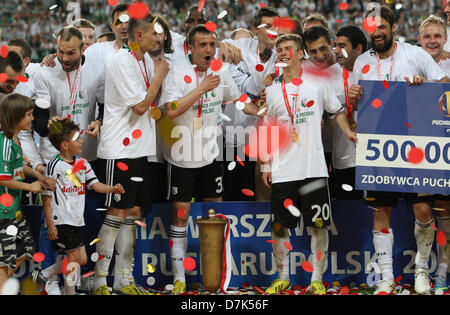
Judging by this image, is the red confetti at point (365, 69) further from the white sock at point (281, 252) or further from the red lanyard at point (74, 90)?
the red lanyard at point (74, 90)

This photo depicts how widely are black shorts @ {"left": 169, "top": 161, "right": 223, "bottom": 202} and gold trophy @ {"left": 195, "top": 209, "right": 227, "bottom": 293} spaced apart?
0.92 ft

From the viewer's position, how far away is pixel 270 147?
600cm

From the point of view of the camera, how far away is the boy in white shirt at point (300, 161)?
19.0 ft

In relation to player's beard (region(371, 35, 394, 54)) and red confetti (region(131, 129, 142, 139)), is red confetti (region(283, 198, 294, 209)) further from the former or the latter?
player's beard (region(371, 35, 394, 54))

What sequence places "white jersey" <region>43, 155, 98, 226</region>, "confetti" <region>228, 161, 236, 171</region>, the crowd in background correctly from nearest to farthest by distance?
"white jersey" <region>43, 155, 98, 226</region>, "confetti" <region>228, 161, 236, 171</region>, the crowd in background

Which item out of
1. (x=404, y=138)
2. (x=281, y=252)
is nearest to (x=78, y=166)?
(x=281, y=252)

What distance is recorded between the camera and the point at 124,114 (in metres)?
5.82

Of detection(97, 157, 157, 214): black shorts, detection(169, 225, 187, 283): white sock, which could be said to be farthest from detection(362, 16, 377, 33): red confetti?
detection(169, 225, 187, 283): white sock

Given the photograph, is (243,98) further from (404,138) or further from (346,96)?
(404,138)

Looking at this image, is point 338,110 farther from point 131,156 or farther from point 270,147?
point 131,156

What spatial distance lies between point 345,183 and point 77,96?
253 centimetres

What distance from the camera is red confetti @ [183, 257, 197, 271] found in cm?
614

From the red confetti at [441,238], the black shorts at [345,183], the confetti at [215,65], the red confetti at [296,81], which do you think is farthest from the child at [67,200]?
the red confetti at [441,238]
